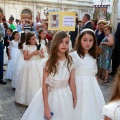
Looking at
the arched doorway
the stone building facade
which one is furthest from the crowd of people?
the arched doorway

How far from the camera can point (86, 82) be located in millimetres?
3113

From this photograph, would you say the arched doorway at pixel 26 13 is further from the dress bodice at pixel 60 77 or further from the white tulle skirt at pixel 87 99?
the dress bodice at pixel 60 77

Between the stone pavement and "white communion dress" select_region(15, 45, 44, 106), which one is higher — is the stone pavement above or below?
below

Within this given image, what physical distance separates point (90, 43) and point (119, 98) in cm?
167

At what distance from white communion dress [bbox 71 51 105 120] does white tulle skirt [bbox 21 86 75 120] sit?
1.65 feet

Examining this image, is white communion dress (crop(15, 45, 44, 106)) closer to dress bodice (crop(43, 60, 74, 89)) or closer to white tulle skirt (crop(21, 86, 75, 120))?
white tulle skirt (crop(21, 86, 75, 120))

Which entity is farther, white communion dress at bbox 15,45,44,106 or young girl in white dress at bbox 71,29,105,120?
white communion dress at bbox 15,45,44,106

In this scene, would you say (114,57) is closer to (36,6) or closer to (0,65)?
(0,65)

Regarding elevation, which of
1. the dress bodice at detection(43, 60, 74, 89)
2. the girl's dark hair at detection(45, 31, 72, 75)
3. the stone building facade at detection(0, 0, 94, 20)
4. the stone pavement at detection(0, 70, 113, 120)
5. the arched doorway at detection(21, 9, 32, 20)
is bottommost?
the stone pavement at detection(0, 70, 113, 120)

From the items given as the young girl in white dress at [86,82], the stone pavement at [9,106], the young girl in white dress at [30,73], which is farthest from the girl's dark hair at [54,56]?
the young girl in white dress at [30,73]

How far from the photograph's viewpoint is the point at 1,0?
86.2ft

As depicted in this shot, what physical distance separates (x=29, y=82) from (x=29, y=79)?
2.4 inches

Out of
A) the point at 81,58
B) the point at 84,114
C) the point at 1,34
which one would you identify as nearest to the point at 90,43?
the point at 81,58

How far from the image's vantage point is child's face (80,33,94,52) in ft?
10.1
